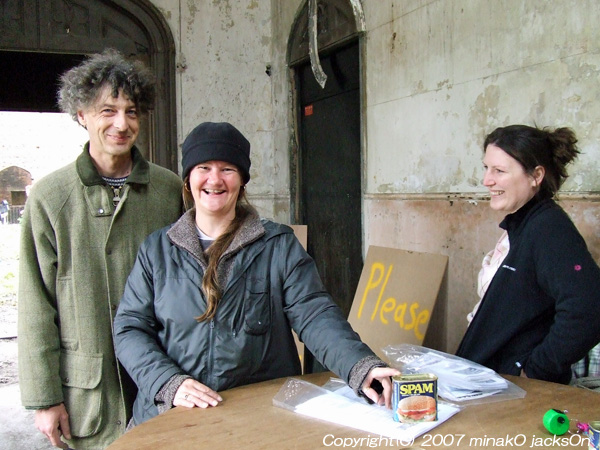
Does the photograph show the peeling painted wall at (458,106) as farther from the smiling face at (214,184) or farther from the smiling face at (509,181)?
the smiling face at (214,184)

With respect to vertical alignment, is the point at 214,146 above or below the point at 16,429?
above

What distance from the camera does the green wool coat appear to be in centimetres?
172

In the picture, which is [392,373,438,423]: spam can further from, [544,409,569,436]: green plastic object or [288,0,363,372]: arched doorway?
[288,0,363,372]: arched doorway

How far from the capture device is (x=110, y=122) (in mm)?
1798

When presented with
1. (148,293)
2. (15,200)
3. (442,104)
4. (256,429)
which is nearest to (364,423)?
(256,429)

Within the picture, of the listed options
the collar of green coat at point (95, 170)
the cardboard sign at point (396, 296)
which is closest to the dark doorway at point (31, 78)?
the cardboard sign at point (396, 296)

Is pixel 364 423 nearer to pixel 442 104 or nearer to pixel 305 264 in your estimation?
pixel 305 264

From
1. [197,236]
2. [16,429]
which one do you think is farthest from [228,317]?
[16,429]

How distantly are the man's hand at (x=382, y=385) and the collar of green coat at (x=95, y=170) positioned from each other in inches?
40.7

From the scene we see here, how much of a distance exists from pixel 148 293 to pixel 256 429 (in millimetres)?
511

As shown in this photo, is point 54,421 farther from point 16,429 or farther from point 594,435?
point 16,429

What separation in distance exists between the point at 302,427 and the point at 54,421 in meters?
0.92

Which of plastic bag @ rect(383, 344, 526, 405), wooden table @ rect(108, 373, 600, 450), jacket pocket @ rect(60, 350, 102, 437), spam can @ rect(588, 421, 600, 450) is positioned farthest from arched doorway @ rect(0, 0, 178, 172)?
spam can @ rect(588, 421, 600, 450)

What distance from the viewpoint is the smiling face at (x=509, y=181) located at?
6.76ft
